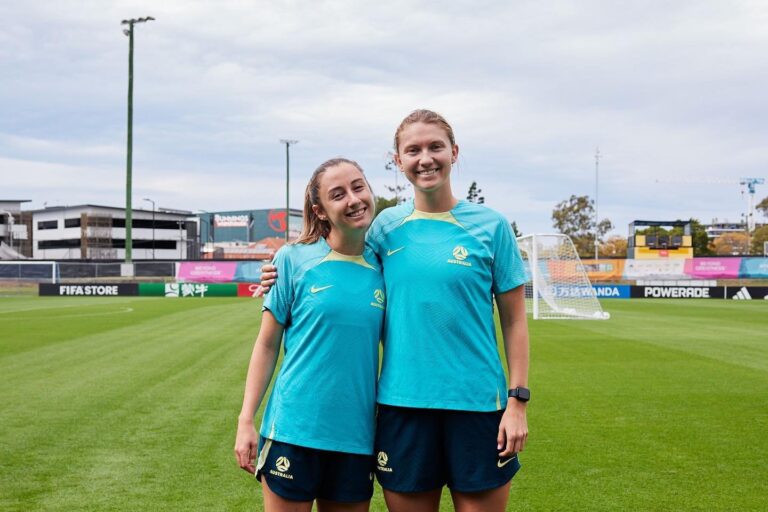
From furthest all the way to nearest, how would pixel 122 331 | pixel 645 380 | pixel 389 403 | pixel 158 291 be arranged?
1. pixel 158 291
2. pixel 122 331
3. pixel 645 380
4. pixel 389 403

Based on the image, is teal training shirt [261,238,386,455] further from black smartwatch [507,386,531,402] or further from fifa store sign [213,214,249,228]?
fifa store sign [213,214,249,228]

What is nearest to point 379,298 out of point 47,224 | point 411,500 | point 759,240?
point 411,500

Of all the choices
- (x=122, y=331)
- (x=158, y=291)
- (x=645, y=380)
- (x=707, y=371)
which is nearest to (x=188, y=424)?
(x=645, y=380)

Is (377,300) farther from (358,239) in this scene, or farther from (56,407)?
(56,407)

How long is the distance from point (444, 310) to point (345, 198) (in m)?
0.58

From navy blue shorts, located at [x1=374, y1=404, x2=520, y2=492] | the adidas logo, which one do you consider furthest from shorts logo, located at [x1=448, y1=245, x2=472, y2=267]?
the adidas logo

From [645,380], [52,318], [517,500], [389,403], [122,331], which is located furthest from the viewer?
[52,318]

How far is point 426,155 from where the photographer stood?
2910 mm

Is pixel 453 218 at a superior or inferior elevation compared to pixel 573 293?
superior

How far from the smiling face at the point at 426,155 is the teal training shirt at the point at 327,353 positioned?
1.39 ft

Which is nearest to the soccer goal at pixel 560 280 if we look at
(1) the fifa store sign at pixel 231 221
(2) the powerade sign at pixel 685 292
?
(2) the powerade sign at pixel 685 292

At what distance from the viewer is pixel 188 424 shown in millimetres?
7090

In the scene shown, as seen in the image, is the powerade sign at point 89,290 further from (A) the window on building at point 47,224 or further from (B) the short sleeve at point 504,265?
(A) the window on building at point 47,224

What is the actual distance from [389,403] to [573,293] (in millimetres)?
21602
